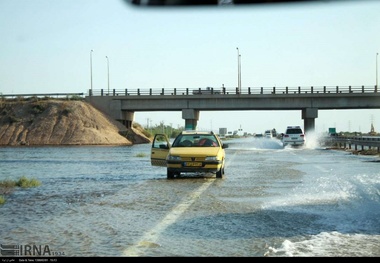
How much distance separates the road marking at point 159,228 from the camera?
7350mm

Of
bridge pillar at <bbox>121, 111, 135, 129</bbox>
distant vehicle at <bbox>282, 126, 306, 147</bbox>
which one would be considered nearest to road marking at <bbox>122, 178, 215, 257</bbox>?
distant vehicle at <bbox>282, 126, 306, 147</bbox>

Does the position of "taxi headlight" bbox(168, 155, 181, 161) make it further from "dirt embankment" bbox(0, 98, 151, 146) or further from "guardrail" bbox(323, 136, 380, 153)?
"dirt embankment" bbox(0, 98, 151, 146)

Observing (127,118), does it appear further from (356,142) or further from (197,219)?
(197,219)

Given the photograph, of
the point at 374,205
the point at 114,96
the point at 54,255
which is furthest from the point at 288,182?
the point at 114,96

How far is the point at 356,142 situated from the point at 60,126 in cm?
4417

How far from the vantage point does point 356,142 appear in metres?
47.1

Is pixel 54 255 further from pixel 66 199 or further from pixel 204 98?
pixel 204 98

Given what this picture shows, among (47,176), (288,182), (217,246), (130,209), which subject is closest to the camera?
(217,246)

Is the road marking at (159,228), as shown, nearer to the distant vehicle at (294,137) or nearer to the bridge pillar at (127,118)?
the distant vehicle at (294,137)

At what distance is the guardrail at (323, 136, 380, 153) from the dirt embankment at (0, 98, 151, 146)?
27806mm

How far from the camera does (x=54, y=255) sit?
7.06 metres

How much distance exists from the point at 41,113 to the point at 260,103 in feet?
101

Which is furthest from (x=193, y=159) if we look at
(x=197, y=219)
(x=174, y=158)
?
(x=197, y=219)

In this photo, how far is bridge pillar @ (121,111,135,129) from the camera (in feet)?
274
